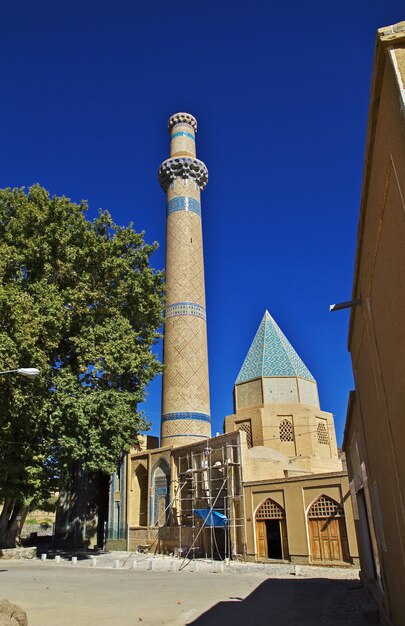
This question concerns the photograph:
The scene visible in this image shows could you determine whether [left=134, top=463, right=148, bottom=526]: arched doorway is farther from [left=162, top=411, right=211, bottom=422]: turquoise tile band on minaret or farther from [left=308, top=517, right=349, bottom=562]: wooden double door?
[left=308, top=517, right=349, bottom=562]: wooden double door

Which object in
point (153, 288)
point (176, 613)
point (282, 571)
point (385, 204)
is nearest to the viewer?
point (385, 204)

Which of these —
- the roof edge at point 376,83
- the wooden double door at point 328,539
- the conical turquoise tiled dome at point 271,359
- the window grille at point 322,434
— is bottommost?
the wooden double door at point 328,539

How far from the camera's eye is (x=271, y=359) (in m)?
27.8

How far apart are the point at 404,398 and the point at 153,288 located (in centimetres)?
1556

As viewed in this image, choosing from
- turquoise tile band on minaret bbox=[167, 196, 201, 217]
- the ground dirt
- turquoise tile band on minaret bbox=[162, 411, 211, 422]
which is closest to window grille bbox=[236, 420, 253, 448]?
turquoise tile band on minaret bbox=[162, 411, 211, 422]

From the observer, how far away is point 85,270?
17.0m

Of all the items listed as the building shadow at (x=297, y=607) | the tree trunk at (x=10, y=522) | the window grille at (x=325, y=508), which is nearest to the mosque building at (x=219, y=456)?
the window grille at (x=325, y=508)

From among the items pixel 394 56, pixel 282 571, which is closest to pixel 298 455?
pixel 282 571

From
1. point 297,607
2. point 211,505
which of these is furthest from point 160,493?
point 297,607

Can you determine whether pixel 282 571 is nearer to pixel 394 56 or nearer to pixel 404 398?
pixel 404 398

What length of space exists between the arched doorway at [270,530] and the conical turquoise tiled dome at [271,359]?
10.1 metres

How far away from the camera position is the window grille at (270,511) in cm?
1707

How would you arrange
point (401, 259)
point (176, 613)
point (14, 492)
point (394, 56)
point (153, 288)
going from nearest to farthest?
1. point (394, 56)
2. point (401, 259)
3. point (176, 613)
4. point (14, 492)
5. point (153, 288)

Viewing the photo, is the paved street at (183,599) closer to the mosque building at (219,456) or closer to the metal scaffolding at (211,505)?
the mosque building at (219,456)
